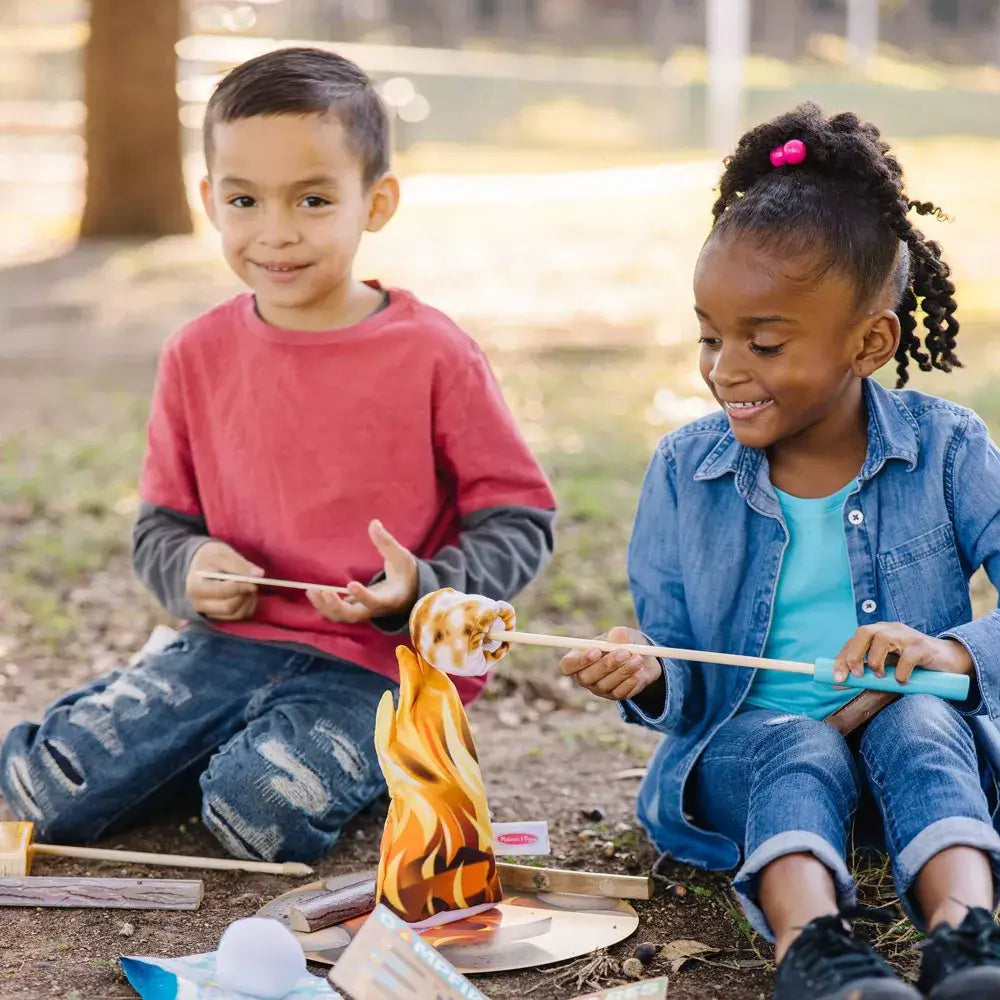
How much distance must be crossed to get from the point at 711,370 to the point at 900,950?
1.00 metres

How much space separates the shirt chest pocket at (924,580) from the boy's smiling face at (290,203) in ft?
4.12

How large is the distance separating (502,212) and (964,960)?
11.2 meters

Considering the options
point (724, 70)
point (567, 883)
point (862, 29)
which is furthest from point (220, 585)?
point (862, 29)

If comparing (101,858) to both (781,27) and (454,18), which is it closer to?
(454,18)

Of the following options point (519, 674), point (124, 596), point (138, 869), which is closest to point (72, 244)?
point (124, 596)

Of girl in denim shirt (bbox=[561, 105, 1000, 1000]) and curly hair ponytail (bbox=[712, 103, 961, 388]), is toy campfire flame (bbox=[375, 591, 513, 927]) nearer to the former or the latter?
girl in denim shirt (bbox=[561, 105, 1000, 1000])

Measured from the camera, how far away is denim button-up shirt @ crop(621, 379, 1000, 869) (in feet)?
8.82

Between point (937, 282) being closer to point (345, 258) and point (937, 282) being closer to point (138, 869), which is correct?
point (345, 258)

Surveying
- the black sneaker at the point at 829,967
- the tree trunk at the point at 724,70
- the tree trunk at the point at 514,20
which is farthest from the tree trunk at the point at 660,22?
the black sneaker at the point at 829,967

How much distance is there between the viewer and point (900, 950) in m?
2.51

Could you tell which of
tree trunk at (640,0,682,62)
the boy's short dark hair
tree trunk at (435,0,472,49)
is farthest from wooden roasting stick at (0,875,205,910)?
tree trunk at (640,0,682,62)

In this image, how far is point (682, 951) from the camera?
8.38ft

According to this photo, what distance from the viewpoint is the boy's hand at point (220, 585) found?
309 centimetres

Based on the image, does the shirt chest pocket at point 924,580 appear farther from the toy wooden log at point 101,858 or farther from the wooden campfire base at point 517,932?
the toy wooden log at point 101,858
